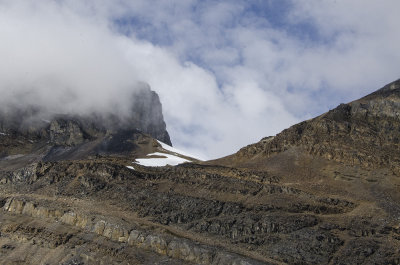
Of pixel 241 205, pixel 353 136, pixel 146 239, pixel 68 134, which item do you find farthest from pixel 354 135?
pixel 68 134

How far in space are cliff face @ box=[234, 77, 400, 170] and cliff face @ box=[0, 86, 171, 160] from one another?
59.9m

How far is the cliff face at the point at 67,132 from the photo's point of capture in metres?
121

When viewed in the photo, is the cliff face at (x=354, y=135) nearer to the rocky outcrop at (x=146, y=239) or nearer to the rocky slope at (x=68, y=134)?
the rocky outcrop at (x=146, y=239)

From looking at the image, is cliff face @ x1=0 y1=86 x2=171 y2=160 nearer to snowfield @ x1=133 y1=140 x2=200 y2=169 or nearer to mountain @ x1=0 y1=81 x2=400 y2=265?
snowfield @ x1=133 y1=140 x2=200 y2=169

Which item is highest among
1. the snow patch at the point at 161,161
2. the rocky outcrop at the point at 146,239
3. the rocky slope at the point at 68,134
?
→ the rocky slope at the point at 68,134

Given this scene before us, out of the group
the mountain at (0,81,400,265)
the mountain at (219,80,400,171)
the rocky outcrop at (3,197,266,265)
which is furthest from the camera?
the mountain at (219,80,400,171)

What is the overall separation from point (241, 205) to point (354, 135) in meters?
26.6

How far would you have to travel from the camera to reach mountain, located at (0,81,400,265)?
38.9 m

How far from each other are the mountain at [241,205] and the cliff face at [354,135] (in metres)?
0.16

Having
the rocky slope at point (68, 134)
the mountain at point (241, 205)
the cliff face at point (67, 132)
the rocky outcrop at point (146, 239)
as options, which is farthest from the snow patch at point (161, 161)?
the rocky outcrop at point (146, 239)

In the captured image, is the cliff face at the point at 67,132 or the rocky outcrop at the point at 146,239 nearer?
the rocky outcrop at the point at 146,239

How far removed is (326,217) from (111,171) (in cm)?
2948

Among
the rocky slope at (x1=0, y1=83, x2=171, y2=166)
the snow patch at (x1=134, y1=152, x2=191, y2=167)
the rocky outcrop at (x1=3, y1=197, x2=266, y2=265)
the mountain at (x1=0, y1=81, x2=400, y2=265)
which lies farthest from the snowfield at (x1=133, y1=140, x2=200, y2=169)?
the rocky outcrop at (x1=3, y1=197, x2=266, y2=265)

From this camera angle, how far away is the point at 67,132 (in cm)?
13400
